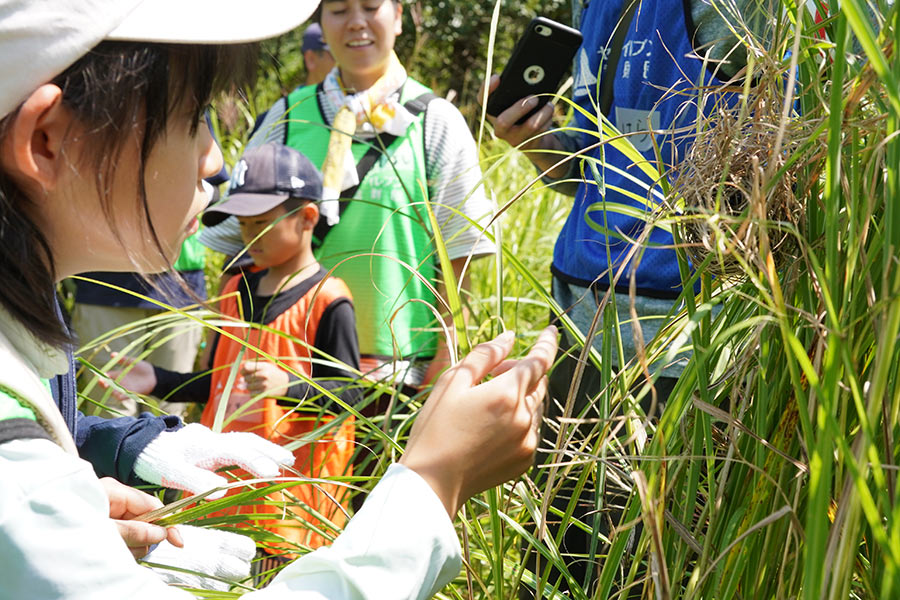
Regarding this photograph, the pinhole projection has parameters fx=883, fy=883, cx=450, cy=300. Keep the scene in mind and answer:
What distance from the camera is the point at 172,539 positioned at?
0.91 metres

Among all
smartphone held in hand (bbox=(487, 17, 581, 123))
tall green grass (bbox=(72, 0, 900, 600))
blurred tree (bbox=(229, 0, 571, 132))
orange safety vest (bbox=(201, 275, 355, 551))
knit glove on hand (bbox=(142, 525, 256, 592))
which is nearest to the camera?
tall green grass (bbox=(72, 0, 900, 600))

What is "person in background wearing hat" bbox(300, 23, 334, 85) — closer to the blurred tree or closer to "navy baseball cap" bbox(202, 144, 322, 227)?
"navy baseball cap" bbox(202, 144, 322, 227)

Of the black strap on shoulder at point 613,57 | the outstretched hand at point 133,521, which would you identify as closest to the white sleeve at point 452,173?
the black strap on shoulder at point 613,57

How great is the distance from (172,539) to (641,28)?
1020 mm

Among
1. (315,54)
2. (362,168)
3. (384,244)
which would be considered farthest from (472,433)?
(315,54)

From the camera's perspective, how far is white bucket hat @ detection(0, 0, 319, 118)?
2.20ft

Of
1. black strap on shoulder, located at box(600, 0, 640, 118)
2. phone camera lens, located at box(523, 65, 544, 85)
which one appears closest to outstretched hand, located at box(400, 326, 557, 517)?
black strap on shoulder, located at box(600, 0, 640, 118)

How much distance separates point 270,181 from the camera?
2096 millimetres

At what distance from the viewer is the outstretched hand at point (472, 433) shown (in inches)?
30.4

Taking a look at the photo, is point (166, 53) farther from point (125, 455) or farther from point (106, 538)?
point (125, 455)

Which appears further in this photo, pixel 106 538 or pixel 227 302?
pixel 227 302

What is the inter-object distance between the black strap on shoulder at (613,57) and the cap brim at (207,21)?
2.43 feet

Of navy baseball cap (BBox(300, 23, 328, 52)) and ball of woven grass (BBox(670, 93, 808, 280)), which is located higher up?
navy baseball cap (BBox(300, 23, 328, 52))

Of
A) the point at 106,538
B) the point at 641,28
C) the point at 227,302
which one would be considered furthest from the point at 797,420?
the point at 227,302
